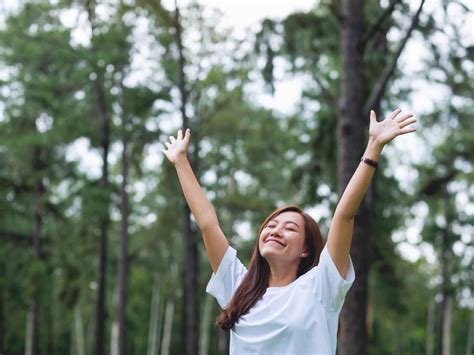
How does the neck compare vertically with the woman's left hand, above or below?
below

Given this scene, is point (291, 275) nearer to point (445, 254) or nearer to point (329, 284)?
point (329, 284)

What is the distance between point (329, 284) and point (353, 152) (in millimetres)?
4793

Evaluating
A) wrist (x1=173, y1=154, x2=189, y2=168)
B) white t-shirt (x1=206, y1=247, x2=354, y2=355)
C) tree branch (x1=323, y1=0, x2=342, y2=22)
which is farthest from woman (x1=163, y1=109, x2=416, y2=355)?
tree branch (x1=323, y1=0, x2=342, y2=22)

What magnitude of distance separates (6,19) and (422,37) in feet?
38.9

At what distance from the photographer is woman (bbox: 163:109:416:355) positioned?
2.82 m

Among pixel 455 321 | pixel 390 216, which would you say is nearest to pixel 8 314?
pixel 390 216

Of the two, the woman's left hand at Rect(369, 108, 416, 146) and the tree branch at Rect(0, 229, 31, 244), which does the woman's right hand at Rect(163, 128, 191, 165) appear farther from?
the tree branch at Rect(0, 229, 31, 244)

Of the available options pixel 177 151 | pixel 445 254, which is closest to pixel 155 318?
pixel 445 254

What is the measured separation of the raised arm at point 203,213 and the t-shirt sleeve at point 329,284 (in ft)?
1.66

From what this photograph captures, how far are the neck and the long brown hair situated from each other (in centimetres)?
3

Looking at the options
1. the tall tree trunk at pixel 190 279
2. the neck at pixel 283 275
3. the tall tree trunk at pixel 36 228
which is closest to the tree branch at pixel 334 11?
the neck at pixel 283 275

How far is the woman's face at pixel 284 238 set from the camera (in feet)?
10.0

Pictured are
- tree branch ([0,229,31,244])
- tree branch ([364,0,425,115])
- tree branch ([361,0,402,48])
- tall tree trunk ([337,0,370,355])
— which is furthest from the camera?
tree branch ([0,229,31,244])

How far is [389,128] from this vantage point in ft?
9.86
